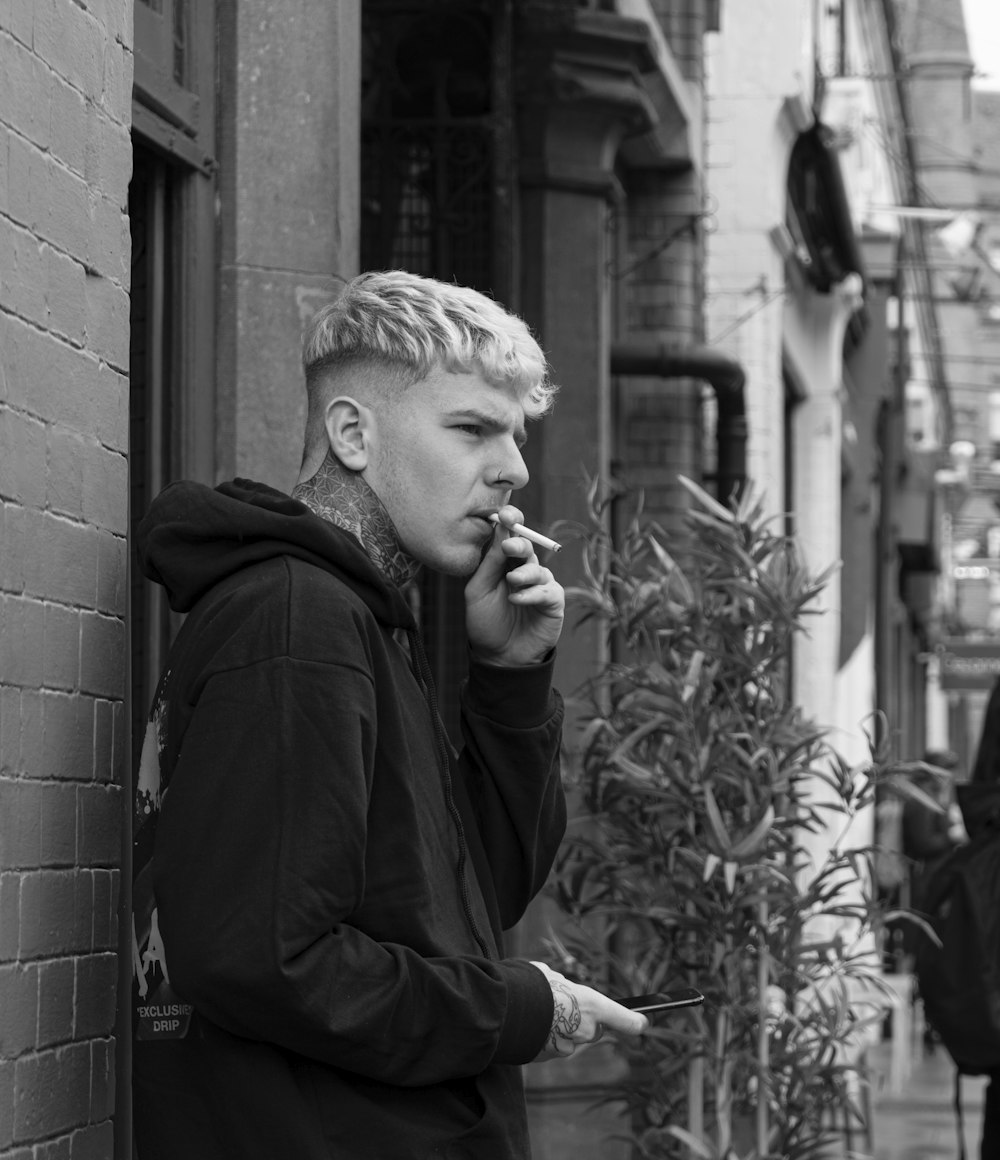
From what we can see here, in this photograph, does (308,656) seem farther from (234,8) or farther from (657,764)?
(657,764)

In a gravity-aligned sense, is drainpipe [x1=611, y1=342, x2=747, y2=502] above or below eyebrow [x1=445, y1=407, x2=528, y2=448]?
above

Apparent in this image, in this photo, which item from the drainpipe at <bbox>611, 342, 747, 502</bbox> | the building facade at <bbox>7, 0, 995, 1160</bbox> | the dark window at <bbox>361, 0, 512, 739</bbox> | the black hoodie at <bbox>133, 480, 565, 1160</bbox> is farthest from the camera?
the drainpipe at <bbox>611, 342, 747, 502</bbox>

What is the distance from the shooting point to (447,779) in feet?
8.86

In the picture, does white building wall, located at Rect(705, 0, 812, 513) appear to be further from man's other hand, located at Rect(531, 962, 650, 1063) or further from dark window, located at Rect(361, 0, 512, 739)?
man's other hand, located at Rect(531, 962, 650, 1063)

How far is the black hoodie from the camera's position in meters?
2.31

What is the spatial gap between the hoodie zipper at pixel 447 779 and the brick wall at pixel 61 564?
52 cm

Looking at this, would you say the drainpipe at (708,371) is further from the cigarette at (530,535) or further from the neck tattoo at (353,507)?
the neck tattoo at (353,507)

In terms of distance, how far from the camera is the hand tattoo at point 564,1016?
8.47 feet

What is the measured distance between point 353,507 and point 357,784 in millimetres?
449

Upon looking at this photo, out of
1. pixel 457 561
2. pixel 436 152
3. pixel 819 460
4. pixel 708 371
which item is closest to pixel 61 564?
pixel 457 561

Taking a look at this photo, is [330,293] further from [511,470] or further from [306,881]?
[306,881]

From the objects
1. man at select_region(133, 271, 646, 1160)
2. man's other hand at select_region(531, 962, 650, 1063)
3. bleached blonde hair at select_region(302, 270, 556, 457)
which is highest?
bleached blonde hair at select_region(302, 270, 556, 457)

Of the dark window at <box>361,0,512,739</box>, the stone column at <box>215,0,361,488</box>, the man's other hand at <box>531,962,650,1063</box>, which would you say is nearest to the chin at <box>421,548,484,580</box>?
the man's other hand at <box>531,962,650,1063</box>

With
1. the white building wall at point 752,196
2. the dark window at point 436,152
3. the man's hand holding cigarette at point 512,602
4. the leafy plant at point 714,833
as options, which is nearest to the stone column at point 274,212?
the leafy plant at point 714,833
